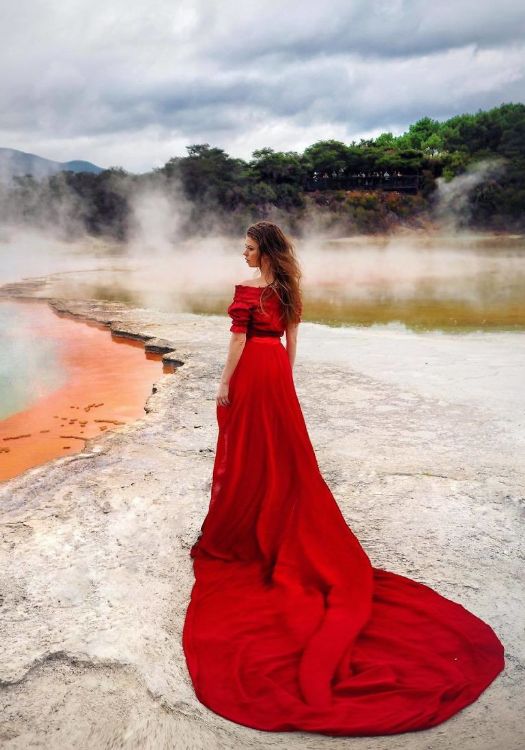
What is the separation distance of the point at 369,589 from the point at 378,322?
6053 mm

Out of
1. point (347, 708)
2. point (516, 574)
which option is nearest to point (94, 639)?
point (347, 708)

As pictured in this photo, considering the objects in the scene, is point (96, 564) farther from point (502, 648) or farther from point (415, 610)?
point (502, 648)

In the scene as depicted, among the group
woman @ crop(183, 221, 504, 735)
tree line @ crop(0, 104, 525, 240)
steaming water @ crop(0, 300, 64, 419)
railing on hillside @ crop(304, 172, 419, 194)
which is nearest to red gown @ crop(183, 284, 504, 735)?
woman @ crop(183, 221, 504, 735)

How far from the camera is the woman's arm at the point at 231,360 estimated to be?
7.99ft

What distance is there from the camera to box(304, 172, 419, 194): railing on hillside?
26.5 metres

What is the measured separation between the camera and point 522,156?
→ 25.8 m

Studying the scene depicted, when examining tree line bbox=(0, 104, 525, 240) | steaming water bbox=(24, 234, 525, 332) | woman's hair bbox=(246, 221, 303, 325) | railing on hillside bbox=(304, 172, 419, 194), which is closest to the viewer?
woman's hair bbox=(246, 221, 303, 325)

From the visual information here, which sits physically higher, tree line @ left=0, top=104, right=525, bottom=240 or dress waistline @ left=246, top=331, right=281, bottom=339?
tree line @ left=0, top=104, right=525, bottom=240

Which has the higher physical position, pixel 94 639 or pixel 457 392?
pixel 457 392

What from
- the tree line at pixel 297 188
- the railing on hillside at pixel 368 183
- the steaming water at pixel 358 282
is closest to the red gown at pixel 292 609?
the steaming water at pixel 358 282

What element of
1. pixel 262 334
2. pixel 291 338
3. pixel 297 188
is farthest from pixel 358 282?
pixel 297 188

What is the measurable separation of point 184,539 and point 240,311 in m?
0.96

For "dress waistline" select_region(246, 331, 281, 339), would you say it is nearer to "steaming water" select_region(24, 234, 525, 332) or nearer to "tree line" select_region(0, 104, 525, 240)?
"steaming water" select_region(24, 234, 525, 332)

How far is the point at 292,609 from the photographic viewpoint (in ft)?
6.86
